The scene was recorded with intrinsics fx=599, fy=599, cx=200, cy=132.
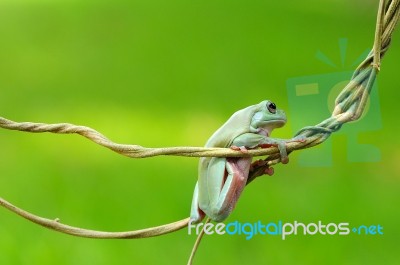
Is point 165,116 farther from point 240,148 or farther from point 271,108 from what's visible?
point 240,148

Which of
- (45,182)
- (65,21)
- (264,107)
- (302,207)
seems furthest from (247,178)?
(65,21)

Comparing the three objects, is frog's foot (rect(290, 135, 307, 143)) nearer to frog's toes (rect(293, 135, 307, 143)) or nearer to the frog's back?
frog's toes (rect(293, 135, 307, 143))

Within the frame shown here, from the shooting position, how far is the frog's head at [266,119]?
1328 mm

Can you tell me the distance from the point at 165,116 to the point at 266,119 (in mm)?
1216

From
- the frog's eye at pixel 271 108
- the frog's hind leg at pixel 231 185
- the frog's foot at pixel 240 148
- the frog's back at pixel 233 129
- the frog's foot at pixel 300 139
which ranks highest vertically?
the frog's eye at pixel 271 108

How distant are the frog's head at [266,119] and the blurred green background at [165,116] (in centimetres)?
109

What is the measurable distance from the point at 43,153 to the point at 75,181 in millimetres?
186

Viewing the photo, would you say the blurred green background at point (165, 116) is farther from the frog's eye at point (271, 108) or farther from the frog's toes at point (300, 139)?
the frog's toes at point (300, 139)

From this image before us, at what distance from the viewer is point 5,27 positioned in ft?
8.53

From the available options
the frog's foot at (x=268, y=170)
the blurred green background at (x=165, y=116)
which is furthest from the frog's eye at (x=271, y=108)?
the blurred green background at (x=165, y=116)

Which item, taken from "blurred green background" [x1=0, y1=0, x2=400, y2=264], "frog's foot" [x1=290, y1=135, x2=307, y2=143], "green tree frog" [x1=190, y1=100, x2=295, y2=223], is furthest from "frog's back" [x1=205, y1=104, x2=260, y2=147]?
"blurred green background" [x1=0, y1=0, x2=400, y2=264]

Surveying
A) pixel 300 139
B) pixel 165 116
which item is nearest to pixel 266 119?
pixel 300 139

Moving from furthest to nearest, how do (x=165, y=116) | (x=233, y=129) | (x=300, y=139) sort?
(x=165, y=116) → (x=233, y=129) → (x=300, y=139)

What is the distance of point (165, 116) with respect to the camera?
8.25ft
